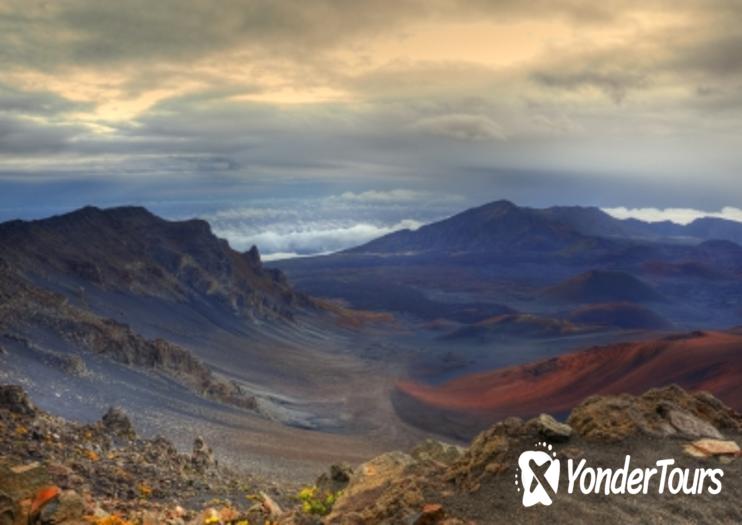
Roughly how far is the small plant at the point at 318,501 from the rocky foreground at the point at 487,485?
0.14 feet

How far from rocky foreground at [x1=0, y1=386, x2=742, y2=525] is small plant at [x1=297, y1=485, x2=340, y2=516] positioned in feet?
0.14

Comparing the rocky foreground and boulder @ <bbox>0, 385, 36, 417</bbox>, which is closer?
the rocky foreground

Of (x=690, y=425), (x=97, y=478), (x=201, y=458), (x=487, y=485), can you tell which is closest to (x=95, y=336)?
(x=201, y=458)

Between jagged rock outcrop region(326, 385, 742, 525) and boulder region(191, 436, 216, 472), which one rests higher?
jagged rock outcrop region(326, 385, 742, 525)

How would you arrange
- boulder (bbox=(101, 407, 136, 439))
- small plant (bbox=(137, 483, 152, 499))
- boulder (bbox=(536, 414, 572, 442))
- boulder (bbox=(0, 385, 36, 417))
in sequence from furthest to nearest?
1. boulder (bbox=(101, 407, 136, 439))
2. boulder (bbox=(0, 385, 36, 417))
3. small plant (bbox=(137, 483, 152, 499))
4. boulder (bbox=(536, 414, 572, 442))

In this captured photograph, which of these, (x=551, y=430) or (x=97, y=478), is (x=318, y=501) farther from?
(x=97, y=478)

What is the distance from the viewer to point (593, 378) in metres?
120

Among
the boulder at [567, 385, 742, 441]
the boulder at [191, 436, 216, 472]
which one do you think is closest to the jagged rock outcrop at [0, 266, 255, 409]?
the boulder at [191, 436, 216, 472]

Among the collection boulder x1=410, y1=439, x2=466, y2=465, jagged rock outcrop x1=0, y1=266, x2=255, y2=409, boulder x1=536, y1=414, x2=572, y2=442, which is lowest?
jagged rock outcrop x1=0, y1=266, x2=255, y2=409

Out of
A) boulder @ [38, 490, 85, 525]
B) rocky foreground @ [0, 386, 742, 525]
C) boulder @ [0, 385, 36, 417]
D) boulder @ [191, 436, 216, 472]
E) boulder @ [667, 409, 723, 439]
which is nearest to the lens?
rocky foreground @ [0, 386, 742, 525]

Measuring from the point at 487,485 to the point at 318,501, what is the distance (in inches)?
208

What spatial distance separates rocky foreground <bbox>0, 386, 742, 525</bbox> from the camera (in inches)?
516

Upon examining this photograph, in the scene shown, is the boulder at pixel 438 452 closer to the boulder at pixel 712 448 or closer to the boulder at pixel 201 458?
the boulder at pixel 712 448

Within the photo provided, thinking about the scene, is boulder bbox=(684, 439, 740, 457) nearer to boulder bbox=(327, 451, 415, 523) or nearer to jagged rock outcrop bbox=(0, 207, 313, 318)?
boulder bbox=(327, 451, 415, 523)
